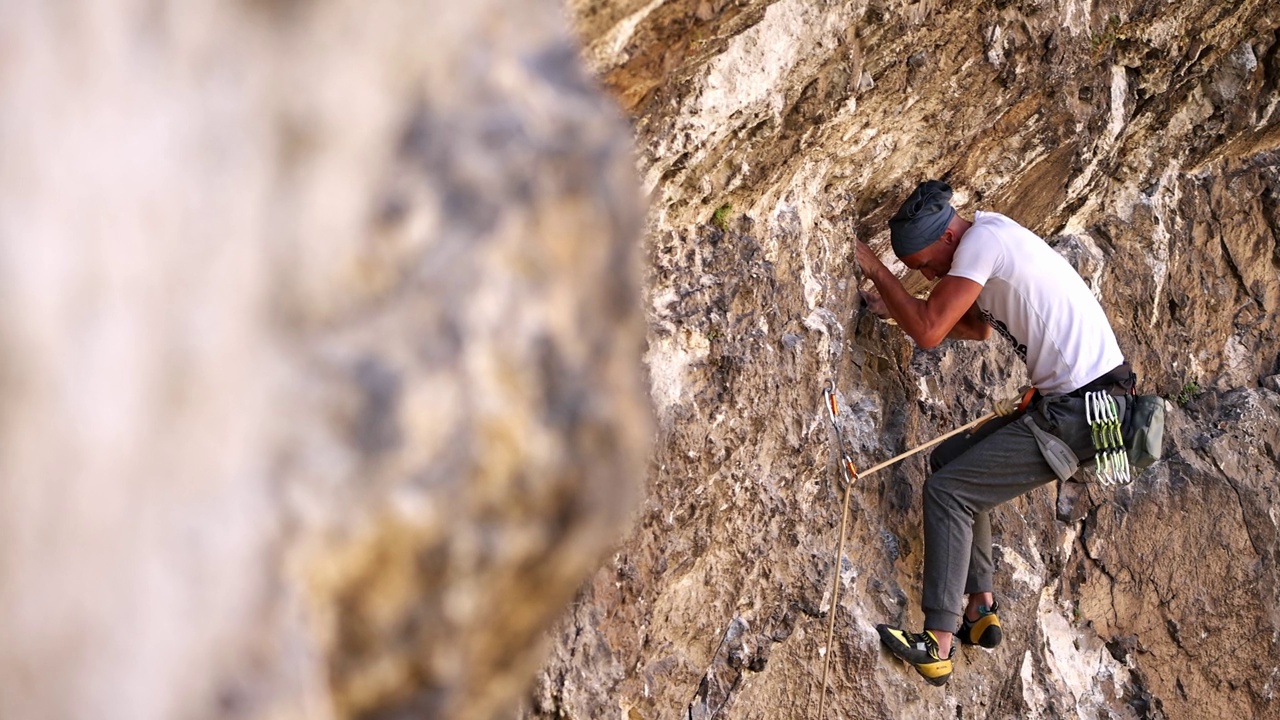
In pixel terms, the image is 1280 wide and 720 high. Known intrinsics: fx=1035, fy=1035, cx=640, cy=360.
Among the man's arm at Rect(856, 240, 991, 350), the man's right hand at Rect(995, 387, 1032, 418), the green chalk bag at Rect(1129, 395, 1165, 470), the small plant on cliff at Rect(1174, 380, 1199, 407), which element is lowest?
the small plant on cliff at Rect(1174, 380, 1199, 407)

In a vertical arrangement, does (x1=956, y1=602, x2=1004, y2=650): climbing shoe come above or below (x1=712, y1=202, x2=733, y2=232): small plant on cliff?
below

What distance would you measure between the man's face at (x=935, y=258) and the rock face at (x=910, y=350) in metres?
0.22

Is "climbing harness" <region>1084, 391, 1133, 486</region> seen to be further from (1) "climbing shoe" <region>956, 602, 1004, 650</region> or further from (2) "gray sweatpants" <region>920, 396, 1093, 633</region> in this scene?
(1) "climbing shoe" <region>956, 602, 1004, 650</region>

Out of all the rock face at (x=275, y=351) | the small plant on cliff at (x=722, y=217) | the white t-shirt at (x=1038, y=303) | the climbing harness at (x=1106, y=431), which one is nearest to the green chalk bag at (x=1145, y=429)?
the climbing harness at (x=1106, y=431)

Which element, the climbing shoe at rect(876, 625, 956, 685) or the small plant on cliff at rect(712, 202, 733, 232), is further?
the climbing shoe at rect(876, 625, 956, 685)

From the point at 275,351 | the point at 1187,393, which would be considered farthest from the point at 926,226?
the point at 275,351

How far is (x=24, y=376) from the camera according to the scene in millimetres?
829

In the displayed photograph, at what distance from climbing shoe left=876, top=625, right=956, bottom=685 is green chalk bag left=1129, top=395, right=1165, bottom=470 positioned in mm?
906

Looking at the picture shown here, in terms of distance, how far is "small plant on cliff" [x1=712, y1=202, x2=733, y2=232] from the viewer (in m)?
2.93

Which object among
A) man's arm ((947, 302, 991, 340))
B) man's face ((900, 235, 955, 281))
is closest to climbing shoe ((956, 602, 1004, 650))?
man's arm ((947, 302, 991, 340))

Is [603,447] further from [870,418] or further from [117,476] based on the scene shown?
[870,418]

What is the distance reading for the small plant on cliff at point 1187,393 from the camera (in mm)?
4867

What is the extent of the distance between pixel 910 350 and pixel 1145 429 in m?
0.88

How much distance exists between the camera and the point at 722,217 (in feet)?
9.63
